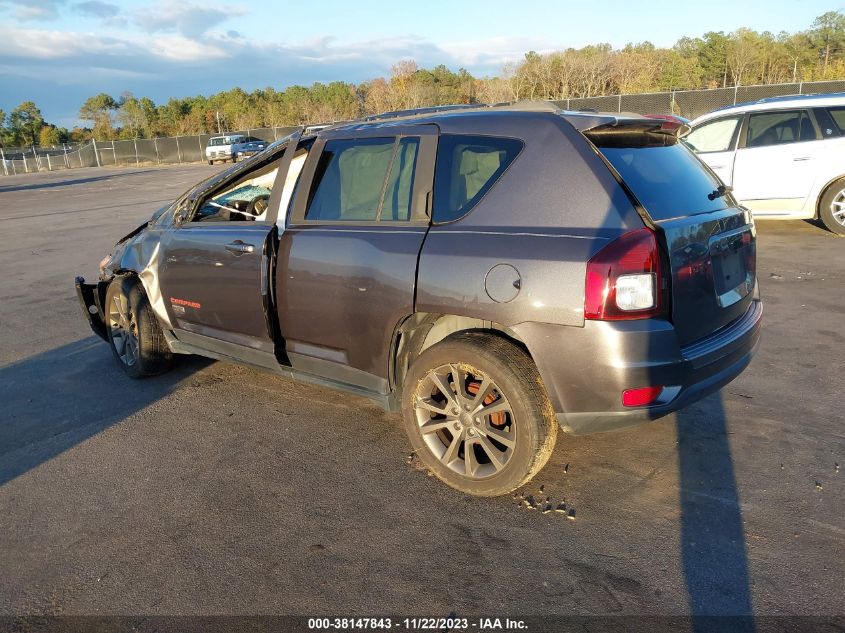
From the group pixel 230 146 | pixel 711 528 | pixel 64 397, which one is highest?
pixel 230 146

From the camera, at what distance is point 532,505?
3.23 metres

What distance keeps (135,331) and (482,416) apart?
314cm

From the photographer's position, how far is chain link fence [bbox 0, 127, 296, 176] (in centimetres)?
5159

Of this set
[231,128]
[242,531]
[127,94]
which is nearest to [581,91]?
[231,128]

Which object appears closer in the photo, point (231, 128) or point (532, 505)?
point (532, 505)

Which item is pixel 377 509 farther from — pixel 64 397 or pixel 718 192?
pixel 64 397

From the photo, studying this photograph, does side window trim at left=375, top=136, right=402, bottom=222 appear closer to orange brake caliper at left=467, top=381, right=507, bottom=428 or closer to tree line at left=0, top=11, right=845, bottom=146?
orange brake caliper at left=467, top=381, right=507, bottom=428

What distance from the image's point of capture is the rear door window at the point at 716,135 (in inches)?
380

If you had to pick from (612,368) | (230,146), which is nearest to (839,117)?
(612,368)

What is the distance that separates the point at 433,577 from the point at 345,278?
1.61m

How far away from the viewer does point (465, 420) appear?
129 inches

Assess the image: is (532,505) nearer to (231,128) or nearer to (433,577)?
(433,577)

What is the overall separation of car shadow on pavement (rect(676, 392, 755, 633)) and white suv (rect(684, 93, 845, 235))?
20.9 feet

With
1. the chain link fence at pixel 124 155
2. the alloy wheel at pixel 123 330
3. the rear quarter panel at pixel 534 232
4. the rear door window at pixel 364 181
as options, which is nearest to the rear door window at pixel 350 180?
the rear door window at pixel 364 181
